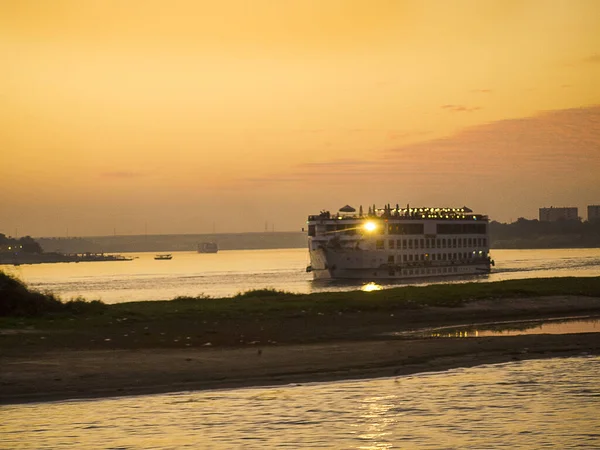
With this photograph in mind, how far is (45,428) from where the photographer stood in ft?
63.8

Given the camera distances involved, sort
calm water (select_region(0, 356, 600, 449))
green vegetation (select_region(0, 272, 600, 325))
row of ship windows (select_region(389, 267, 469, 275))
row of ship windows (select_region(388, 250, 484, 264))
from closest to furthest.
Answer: calm water (select_region(0, 356, 600, 449)) → green vegetation (select_region(0, 272, 600, 325)) → row of ship windows (select_region(389, 267, 469, 275)) → row of ship windows (select_region(388, 250, 484, 264))

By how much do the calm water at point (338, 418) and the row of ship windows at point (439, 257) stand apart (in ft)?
346

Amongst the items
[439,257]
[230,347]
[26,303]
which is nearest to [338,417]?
[230,347]

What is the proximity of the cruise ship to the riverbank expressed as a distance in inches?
3175

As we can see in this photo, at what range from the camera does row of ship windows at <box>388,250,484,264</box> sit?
429ft

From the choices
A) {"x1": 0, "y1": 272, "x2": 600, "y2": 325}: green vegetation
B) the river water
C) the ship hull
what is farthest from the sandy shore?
the ship hull

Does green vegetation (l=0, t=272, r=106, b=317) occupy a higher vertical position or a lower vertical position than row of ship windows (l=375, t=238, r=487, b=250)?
lower

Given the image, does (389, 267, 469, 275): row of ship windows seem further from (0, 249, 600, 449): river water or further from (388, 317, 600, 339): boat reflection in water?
(0, 249, 600, 449): river water

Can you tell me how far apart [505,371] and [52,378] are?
12.7 meters

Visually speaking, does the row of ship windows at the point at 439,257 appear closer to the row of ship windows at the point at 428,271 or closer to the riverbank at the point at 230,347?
the row of ship windows at the point at 428,271

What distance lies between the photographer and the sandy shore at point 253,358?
24484 millimetres

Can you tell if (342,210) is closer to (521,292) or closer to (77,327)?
(521,292)

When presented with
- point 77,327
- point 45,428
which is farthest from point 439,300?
point 45,428

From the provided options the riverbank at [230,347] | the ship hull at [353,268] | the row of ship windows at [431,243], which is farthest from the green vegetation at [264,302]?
the row of ship windows at [431,243]
